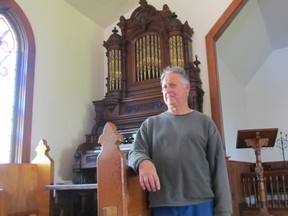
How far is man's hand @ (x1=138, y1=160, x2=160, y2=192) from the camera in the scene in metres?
1.50

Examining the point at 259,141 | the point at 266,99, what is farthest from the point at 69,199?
the point at 266,99

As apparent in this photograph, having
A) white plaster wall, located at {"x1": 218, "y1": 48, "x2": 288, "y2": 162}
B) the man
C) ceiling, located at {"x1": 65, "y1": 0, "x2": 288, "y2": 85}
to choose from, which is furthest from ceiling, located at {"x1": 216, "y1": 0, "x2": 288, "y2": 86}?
the man

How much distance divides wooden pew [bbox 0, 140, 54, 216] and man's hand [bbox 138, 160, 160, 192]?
1.33 m

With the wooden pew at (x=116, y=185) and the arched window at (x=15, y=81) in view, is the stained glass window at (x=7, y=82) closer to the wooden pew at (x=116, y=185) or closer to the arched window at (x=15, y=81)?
the arched window at (x=15, y=81)

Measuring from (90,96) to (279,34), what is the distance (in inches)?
164

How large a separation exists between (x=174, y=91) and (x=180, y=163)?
16.1 inches

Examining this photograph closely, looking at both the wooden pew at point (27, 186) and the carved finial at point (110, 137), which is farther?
the wooden pew at point (27, 186)

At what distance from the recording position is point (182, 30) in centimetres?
402

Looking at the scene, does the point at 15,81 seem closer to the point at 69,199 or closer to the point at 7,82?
the point at 7,82

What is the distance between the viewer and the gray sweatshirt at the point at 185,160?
1575 mm

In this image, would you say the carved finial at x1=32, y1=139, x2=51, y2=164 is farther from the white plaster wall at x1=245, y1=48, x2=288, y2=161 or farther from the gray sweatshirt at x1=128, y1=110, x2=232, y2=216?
the white plaster wall at x1=245, y1=48, x2=288, y2=161

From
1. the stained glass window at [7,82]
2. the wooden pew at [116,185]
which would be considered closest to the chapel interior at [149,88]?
the stained glass window at [7,82]

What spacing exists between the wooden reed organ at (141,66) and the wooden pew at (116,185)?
214 centimetres

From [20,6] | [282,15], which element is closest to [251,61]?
[282,15]
